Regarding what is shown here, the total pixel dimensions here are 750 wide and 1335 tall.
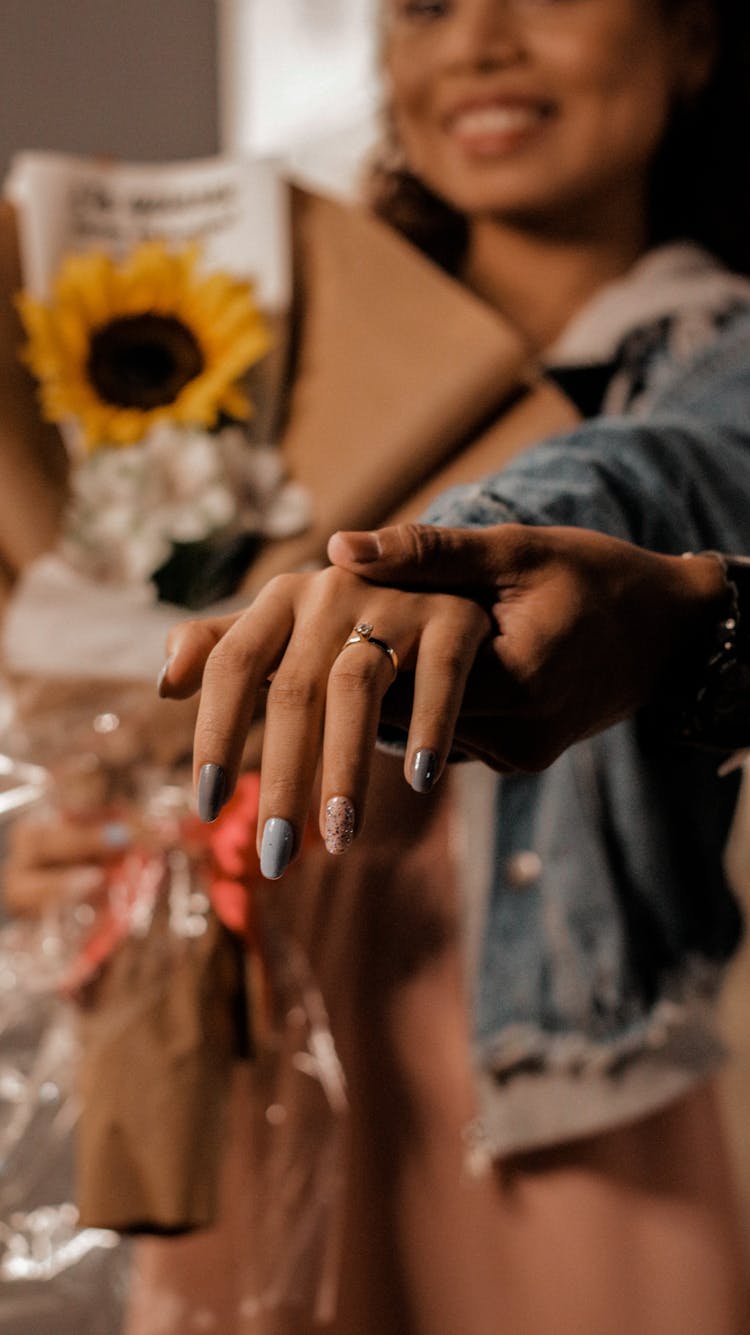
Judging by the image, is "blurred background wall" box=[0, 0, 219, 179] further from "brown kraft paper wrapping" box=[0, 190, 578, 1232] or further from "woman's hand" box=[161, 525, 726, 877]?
"woman's hand" box=[161, 525, 726, 877]

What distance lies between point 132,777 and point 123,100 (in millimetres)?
919

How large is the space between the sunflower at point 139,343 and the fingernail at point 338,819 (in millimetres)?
319

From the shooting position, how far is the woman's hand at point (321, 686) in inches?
9.6

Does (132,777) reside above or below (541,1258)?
above

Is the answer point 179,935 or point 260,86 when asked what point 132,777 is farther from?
point 260,86

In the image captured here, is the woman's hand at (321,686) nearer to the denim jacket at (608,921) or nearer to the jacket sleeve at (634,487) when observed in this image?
the jacket sleeve at (634,487)

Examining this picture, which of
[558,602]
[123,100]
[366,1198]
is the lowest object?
[366,1198]

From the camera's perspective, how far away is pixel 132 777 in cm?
50

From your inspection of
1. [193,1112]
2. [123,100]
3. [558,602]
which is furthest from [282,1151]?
[123,100]

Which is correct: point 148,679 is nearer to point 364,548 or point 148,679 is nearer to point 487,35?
point 364,548

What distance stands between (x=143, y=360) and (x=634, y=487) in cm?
24

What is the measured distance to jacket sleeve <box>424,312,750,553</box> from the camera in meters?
0.35

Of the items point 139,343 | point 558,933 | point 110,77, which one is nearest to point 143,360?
point 139,343

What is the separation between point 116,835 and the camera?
0.52 metres
